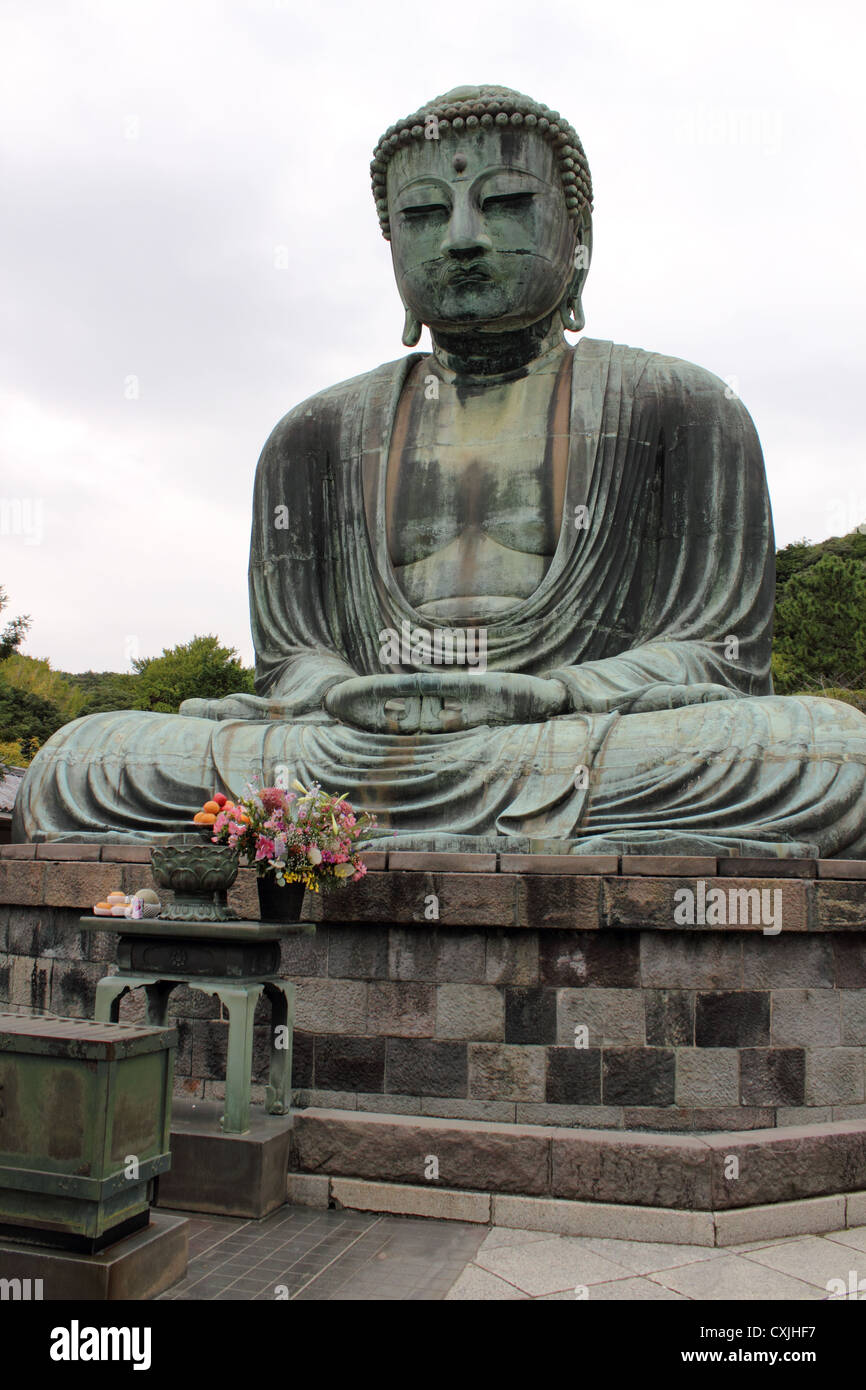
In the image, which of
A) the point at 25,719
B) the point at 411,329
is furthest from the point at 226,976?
the point at 25,719

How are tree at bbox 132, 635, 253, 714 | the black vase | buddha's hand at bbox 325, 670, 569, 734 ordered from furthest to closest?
tree at bbox 132, 635, 253, 714 → buddha's hand at bbox 325, 670, 569, 734 → the black vase

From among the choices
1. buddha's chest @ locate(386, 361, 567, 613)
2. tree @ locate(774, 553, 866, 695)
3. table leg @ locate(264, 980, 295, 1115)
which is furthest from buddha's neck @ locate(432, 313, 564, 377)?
tree @ locate(774, 553, 866, 695)

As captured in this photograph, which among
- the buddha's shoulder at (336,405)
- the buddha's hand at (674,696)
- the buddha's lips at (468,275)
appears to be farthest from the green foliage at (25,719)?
the buddha's hand at (674,696)

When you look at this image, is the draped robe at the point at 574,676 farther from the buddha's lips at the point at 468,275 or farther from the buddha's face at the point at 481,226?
the buddha's lips at the point at 468,275

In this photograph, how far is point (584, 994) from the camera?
4582 mm

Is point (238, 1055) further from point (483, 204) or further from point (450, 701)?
point (483, 204)

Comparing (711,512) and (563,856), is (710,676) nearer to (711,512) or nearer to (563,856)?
(711,512)

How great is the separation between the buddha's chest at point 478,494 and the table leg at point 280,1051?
2.93m

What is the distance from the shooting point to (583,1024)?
457 centimetres

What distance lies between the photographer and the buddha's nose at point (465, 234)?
6.88m

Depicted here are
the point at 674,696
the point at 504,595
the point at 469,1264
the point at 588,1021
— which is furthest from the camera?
the point at 504,595

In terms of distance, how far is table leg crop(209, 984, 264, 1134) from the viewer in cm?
420

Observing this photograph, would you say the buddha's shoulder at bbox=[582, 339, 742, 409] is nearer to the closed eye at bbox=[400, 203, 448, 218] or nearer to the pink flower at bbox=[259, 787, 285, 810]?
the closed eye at bbox=[400, 203, 448, 218]

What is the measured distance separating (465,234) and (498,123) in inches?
27.8
